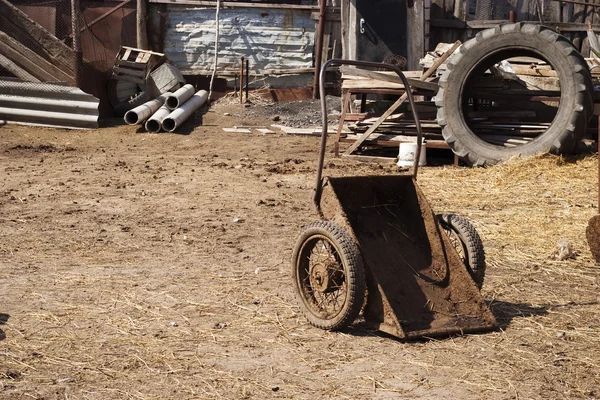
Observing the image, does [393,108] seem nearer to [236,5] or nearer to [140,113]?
[140,113]

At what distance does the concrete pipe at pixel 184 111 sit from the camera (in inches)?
603

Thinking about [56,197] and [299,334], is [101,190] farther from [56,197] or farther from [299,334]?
[299,334]

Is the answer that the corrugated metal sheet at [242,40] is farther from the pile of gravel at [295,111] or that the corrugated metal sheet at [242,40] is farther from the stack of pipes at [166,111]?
the stack of pipes at [166,111]

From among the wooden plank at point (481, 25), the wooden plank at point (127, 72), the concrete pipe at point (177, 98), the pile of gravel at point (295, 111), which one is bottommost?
the pile of gravel at point (295, 111)

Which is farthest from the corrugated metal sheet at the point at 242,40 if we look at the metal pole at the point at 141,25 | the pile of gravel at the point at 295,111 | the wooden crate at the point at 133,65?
the wooden crate at the point at 133,65

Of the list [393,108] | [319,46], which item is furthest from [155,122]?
[319,46]

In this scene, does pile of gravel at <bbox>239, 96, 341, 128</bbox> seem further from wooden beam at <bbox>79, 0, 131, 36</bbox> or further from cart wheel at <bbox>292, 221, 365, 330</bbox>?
cart wheel at <bbox>292, 221, 365, 330</bbox>

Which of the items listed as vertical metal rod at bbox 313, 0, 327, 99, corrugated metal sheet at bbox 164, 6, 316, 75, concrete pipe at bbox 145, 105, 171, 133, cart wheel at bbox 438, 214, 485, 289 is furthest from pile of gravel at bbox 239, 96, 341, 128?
cart wheel at bbox 438, 214, 485, 289

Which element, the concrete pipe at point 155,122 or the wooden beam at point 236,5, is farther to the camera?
the wooden beam at point 236,5

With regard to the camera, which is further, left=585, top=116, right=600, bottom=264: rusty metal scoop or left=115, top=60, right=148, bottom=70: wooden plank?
left=115, top=60, right=148, bottom=70: wooden plank

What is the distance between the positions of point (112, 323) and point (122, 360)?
2.31 feet

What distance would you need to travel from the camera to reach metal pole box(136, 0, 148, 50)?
61.4 ft

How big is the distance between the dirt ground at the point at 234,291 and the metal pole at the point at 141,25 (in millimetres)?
7129

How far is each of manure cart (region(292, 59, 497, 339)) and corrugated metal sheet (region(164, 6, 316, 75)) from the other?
1390 cm
